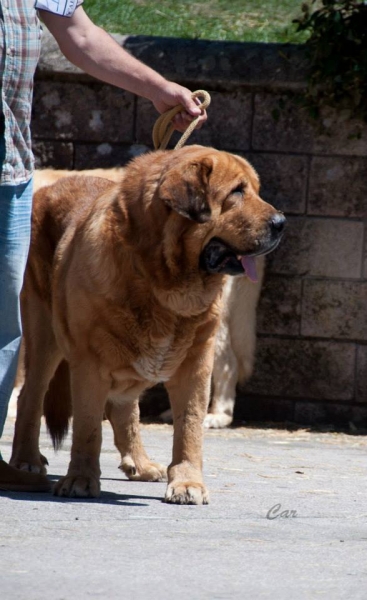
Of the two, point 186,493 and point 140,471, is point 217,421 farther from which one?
point 186,493

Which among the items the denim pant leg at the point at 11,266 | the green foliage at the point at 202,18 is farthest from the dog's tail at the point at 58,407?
the green foliage at the point at 202,18

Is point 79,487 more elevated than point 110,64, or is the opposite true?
point 110,64

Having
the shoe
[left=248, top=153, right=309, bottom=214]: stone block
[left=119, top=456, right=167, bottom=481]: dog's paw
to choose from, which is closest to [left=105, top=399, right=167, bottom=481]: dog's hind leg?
[left=119, top=456, right=167, bottom=481]: dog's paw

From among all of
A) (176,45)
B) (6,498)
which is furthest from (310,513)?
(176,45)

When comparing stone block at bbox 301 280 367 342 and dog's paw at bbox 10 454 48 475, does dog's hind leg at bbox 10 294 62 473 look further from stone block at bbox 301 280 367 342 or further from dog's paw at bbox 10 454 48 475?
stone block at bbox 301 280 367 342

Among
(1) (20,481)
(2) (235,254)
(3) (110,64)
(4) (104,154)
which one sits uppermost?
(3) (110,64)

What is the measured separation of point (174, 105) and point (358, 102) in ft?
9.33

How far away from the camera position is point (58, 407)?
17.3 feet

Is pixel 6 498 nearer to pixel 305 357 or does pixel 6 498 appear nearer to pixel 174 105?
pixel 174 105

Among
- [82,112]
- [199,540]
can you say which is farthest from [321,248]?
[199,540]

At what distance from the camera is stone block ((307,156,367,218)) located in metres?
7.45

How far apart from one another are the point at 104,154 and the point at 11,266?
340 centimetres

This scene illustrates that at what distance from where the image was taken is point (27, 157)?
452 cm

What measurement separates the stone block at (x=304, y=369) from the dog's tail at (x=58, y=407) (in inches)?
100
